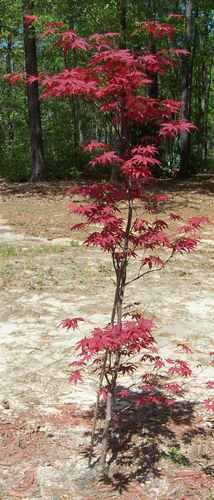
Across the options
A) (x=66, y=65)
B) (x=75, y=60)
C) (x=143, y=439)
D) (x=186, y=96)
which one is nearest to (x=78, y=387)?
(x=143, y=439)

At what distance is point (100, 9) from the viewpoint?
17.7 meters

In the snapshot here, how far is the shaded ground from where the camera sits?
4.09 m

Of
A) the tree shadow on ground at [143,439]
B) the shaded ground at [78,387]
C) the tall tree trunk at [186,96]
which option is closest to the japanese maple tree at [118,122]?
the tree shadow on ground at [143,439]

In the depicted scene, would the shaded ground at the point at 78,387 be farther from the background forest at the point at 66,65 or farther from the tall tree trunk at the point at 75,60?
the tall tree trunk at the point at 75,60

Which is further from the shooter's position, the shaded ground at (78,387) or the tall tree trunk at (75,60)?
the tall tree trunk at (75,60)

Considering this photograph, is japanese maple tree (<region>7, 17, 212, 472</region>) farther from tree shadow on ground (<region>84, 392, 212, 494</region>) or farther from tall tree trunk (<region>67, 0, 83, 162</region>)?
tall tree trunk (<region>67, 0, 83, 162</region>)

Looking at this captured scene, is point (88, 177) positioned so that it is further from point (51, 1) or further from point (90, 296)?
point (90, 296)

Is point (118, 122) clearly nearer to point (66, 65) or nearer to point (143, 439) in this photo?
point (143, 439)

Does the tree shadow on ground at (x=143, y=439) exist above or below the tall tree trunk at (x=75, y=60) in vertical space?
below

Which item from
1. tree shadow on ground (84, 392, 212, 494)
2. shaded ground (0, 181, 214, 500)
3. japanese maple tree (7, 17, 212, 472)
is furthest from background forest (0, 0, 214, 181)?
tree shadow on ground (84, 392, 212, 494)

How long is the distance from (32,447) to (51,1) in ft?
51.6

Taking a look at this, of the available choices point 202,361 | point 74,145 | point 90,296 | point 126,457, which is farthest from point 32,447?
point 74,145

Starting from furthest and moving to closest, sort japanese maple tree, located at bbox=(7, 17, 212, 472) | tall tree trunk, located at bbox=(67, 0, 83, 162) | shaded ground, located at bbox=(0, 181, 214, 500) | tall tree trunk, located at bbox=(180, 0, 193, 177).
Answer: tall tree trunk, located at bbox=(180, 0, 193, 177)
tall tree trunk, located at bbox=(67, 0, 83, 162)
shaded ground, located at bbox=(0, 181, 214, 500)
japanese maple tree, located at bbox=(7, 17, 212, 472)

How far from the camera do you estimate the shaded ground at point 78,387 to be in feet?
13.4
